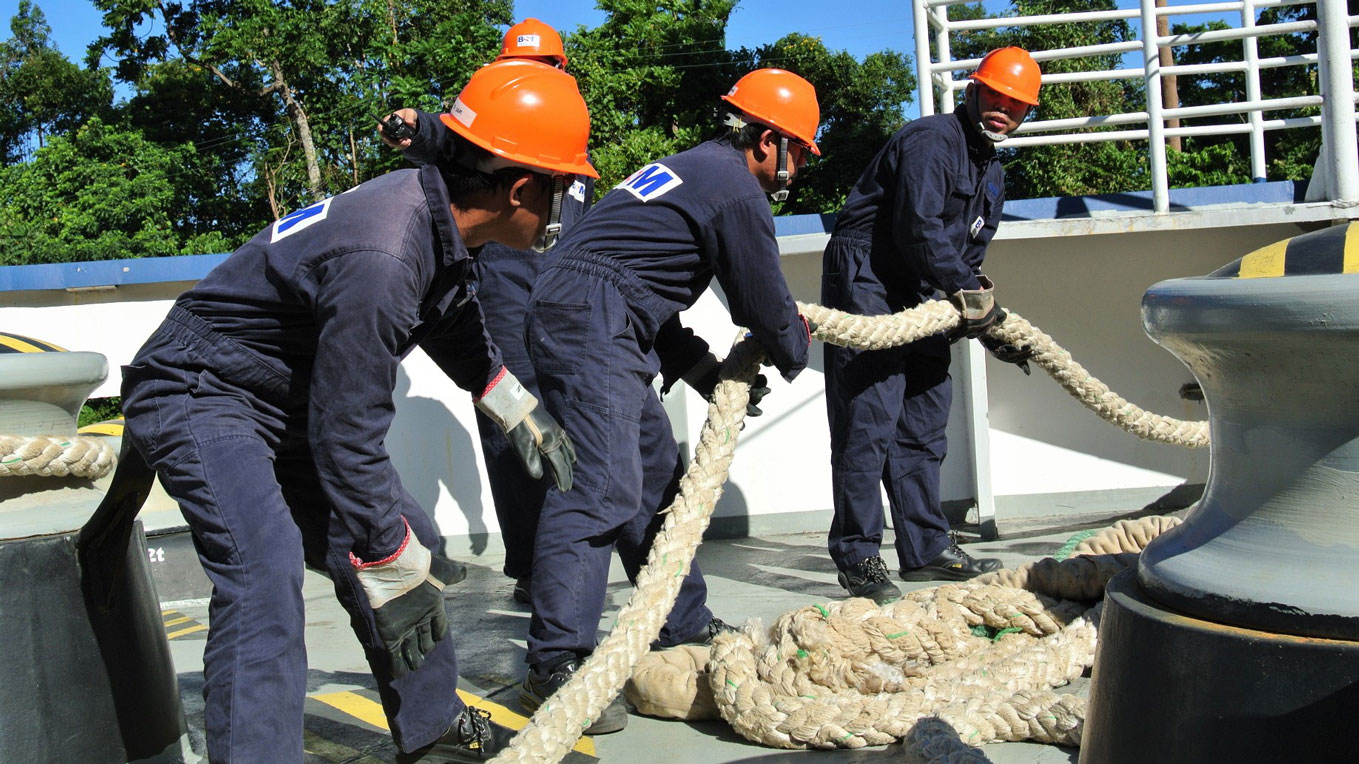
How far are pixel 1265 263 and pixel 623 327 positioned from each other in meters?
2.01

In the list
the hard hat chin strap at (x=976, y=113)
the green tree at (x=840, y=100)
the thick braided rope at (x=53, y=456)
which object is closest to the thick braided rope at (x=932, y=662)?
the thick braided rope at (x=53, y=456)

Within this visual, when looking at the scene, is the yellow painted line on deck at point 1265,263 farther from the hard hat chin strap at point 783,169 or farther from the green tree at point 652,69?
the green tree at point 652,69

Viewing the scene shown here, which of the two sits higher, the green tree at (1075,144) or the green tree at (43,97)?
the green tree at (43,97)

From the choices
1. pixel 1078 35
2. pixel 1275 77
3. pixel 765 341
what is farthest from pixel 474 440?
pixel 1275 77

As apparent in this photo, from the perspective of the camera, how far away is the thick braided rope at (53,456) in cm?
236

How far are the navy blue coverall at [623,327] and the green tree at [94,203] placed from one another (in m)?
22.9

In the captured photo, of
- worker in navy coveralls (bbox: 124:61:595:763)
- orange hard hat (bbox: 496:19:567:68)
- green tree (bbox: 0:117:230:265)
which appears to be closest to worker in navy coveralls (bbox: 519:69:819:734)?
worker in navy coveralls (bbox: 124:61:595:763)

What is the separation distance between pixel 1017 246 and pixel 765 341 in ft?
8.82

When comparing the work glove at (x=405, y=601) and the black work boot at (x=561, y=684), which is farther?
the black work boot at (x=561, y=684)

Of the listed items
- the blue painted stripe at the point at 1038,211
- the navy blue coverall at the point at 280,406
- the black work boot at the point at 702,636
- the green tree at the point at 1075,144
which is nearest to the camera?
the navy blue coverall at the point at 280,406

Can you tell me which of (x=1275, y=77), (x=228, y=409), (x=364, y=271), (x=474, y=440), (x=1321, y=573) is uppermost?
(x=1275, y=77)

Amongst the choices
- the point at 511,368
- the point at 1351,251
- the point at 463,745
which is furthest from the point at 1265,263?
the point at 511,368

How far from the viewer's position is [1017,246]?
5.35 meters

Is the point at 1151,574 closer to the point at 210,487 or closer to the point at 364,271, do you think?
the point at 364,271
